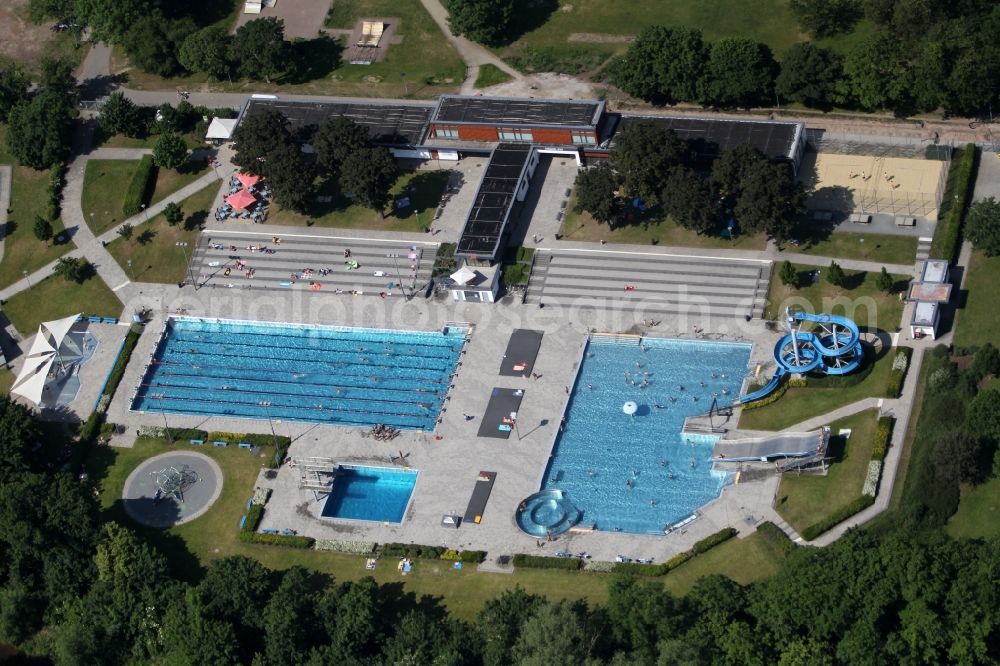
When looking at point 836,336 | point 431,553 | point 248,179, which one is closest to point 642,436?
point 836,336

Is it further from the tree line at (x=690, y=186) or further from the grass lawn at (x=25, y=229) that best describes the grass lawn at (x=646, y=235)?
the grass lawn at (x=25, y=229)

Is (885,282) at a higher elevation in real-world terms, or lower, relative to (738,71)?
lower

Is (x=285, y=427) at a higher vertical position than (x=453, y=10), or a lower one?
lower

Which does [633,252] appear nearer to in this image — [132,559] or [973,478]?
[973,478]

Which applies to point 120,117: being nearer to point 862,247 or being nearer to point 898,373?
point 862,247

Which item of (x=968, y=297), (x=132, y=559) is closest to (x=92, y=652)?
(x=132, y=559)

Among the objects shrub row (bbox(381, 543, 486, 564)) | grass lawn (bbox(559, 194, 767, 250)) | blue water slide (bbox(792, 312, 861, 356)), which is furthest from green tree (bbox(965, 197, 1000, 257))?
shrub row (bbox(381, 543, 486, 564))

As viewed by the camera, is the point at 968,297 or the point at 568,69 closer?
the point at 968,297
